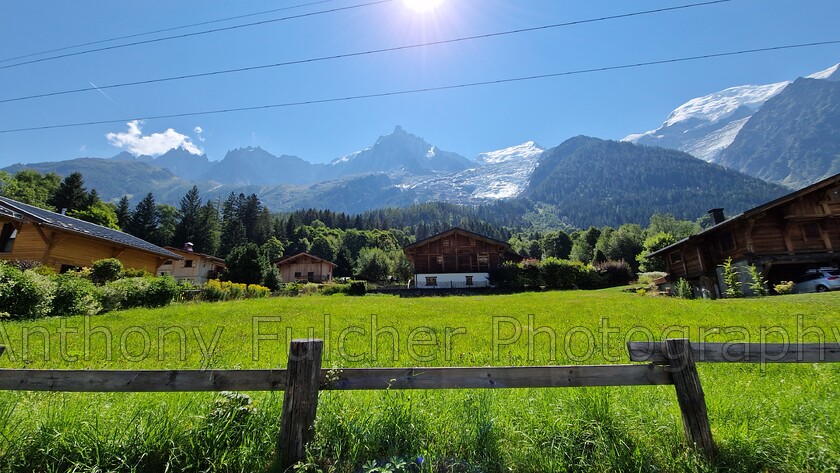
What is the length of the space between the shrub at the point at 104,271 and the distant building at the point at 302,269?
42.8 meters

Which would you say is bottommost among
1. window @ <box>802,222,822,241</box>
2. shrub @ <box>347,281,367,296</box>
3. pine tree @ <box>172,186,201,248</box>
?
shrub @ <box>347,281,367,296</box>

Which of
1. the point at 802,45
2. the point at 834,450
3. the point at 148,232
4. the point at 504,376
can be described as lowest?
the point at 834,450

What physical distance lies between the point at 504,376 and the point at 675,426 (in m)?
2.06

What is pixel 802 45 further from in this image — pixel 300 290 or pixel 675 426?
pixel 300 290

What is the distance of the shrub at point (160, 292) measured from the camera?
709 inches

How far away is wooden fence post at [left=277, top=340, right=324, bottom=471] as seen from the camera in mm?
3213

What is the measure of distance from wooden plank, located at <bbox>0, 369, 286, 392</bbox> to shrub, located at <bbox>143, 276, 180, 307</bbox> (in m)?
17.7

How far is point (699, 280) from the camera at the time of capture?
1145 inches

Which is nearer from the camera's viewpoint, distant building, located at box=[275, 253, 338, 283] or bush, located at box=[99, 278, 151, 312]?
bush, located at box=[99, 278, 151, 312]

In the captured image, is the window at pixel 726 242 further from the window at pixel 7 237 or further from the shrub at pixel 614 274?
the window at pixel 7 237

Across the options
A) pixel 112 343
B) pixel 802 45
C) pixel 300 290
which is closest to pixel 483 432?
pixel 112 343

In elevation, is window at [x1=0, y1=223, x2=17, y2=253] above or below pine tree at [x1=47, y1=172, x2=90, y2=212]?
below

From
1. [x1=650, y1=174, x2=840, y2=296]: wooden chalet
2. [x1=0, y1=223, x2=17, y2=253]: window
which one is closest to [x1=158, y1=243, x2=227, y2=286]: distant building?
[x1=0, y1=223, x2=17, y2=253]: window

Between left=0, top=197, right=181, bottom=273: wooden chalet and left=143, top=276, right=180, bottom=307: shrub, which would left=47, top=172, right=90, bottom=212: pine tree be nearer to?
left=0, top=197, right=181, bottom=273: wooden chalet
